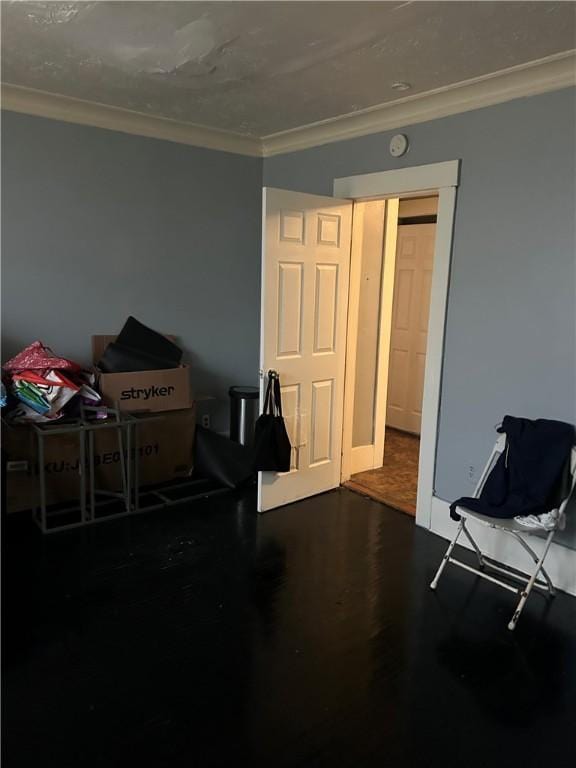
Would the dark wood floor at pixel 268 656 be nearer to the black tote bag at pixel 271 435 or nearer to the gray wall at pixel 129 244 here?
the black tote bag at pixel 271 435

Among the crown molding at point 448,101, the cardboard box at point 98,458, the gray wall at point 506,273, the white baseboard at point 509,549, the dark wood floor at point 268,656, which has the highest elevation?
the crown molding at point 448,101

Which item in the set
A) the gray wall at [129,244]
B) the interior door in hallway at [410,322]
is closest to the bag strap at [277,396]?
the gray wall at [129,244]

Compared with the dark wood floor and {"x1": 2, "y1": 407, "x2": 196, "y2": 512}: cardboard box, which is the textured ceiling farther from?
the dark wood floor

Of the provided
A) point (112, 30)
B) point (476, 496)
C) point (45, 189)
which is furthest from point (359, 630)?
point (45, 189)

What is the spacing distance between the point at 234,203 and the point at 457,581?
3.18m

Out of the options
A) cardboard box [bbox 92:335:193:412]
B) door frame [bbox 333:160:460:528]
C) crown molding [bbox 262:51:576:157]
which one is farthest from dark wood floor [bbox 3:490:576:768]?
crown molding [bbox 262:51:576:157]

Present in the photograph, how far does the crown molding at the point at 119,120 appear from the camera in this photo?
346cm

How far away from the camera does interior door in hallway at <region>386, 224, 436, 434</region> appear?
554 cm

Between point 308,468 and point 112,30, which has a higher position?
point 112,30

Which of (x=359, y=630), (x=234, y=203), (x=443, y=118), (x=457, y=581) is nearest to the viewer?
(x=359, y=630)

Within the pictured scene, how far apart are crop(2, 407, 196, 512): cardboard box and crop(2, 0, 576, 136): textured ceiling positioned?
202cm

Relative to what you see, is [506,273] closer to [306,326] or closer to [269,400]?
[306,326]

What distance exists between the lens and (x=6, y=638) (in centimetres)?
237

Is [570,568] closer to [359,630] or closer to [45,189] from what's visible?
[359,630]
